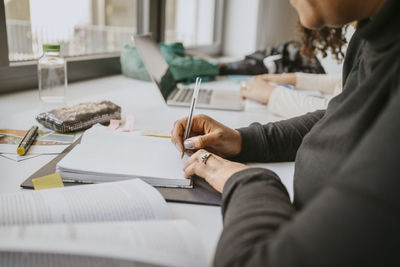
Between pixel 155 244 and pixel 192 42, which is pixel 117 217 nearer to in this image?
pixel 155 244

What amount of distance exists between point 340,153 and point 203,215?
8.9 inches

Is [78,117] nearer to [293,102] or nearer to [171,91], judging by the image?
[171,91]

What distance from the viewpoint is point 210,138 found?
77cm

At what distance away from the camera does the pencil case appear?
0.90 metres

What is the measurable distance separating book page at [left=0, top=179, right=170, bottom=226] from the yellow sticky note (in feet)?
0.23

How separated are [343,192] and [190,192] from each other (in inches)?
12.9

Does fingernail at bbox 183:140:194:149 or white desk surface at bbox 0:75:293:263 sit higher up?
fingernail at bbox 183:140:194:149

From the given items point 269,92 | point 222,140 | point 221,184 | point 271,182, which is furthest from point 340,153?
point 269,92

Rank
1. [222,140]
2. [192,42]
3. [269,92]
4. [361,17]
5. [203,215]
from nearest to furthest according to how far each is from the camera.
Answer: [361,17], [203,215], [222,140], [269,92], [192,42]

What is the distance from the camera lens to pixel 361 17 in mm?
476

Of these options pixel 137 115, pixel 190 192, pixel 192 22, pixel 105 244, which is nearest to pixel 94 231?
pixel 105 244

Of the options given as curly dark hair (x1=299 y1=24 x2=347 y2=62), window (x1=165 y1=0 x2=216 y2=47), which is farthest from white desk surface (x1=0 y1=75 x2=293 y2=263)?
window (x1=165 y1=0 x2=216 y2=47)

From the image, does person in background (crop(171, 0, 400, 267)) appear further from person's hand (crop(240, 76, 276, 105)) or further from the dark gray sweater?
person's hand (crop(240, 76, 276, 105))

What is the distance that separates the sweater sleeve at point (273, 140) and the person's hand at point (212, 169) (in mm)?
134
